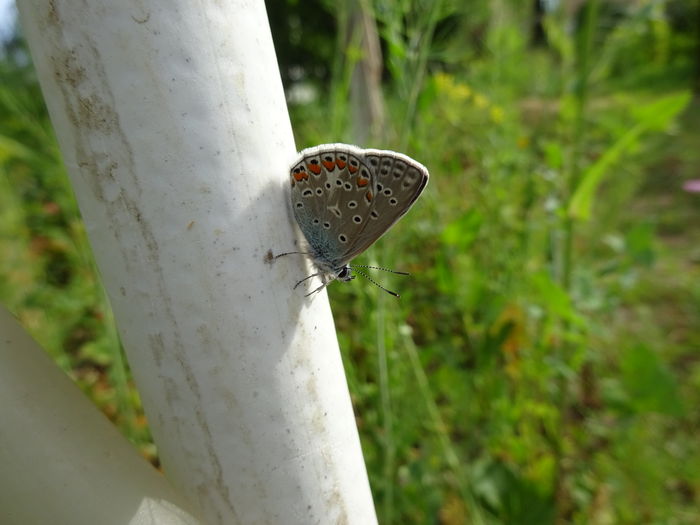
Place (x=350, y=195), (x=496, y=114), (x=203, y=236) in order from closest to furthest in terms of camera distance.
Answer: (x=203, y=236) < (x=350, y=195) < (x=496, y=114)

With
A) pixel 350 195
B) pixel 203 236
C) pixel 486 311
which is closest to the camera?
pixel 203 236

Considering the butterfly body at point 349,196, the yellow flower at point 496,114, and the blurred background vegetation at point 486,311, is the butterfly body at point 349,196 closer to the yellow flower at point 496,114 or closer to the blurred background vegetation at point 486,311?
the blurred background vegetation at point 486,311

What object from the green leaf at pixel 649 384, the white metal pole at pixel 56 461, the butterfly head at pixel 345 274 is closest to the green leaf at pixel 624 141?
the green leaf at pixel 649 384

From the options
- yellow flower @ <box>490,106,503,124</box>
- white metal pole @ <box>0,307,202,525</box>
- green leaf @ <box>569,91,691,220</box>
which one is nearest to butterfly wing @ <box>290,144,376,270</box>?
white metal pole @ <box>0,307,202,525</box>

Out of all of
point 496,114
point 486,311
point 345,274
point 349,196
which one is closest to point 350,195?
point 349,196

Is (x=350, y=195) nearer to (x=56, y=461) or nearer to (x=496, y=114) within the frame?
(x=56, y=461)

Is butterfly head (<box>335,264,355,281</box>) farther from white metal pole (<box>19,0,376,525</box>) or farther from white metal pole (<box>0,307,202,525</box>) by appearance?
white metal pole (<box>0,307,202,525</box>)

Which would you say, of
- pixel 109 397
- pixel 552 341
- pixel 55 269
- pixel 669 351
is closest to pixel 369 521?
pixel 552 341
